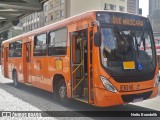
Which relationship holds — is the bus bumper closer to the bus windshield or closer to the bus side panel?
the bus windshield

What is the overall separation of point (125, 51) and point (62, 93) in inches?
116

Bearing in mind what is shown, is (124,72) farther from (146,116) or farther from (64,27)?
(64,27)

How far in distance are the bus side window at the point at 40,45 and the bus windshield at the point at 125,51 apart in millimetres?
4002

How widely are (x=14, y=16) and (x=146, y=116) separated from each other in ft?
52.1

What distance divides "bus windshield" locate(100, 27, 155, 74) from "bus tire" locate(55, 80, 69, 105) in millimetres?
2479

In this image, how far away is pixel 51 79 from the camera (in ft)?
36.0

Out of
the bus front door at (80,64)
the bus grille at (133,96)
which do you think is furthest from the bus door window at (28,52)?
the bus grille at (133,96)

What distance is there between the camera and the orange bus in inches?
314

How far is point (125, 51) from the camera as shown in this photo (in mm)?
8328

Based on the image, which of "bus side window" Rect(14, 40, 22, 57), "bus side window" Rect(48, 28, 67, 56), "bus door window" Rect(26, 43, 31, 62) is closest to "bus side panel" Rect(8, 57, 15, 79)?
"bus side window" Rect(14, 40, 22, 57)

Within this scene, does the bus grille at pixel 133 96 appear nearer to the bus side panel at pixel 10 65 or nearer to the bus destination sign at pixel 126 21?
the bus destination sign at pixel 126 21

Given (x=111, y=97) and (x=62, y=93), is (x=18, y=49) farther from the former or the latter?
(x=111, y=97)

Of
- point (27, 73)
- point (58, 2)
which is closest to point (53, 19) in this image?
point (58, 2)

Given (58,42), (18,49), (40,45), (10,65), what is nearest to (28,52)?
(18,49)
